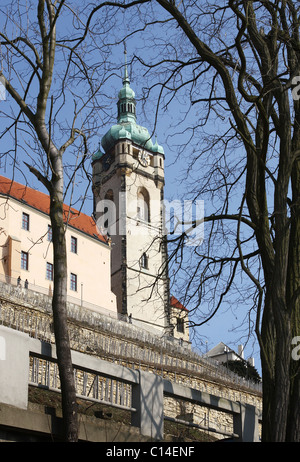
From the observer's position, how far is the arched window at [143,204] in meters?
72.0

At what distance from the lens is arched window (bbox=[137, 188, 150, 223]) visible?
2835 inches

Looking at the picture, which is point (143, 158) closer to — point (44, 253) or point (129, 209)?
point (44, 253)

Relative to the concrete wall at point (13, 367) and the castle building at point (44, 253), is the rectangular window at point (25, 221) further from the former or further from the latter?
the concrete wall at point (13, 367)

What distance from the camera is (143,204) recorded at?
7281cm

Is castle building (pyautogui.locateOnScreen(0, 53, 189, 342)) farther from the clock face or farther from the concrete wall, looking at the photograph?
the concrete wall

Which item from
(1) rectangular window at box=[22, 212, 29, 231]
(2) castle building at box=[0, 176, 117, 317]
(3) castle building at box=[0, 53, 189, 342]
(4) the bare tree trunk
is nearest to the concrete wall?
(4) the bare tree trunk

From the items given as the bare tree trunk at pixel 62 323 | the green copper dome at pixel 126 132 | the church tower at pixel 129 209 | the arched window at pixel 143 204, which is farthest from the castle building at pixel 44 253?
the bare tree trunk at pixel 62 323

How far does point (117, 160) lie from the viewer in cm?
7375

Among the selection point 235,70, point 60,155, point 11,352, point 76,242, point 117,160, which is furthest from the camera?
point 117,160

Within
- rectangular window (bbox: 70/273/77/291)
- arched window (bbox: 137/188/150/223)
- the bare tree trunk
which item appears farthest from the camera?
arched window (bbox: 137/188/150/223)

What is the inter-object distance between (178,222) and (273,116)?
2.07 m
